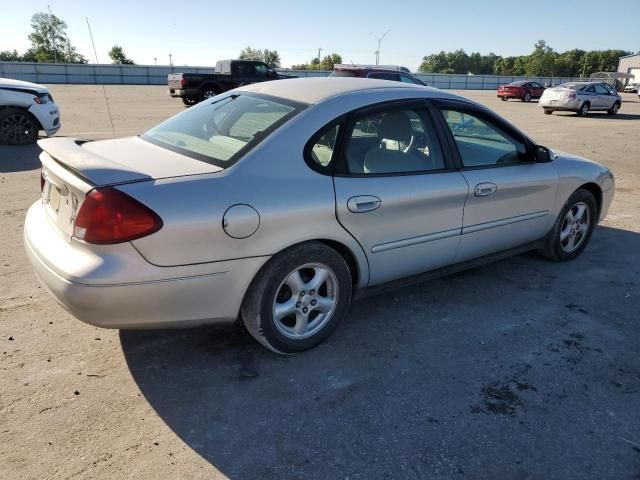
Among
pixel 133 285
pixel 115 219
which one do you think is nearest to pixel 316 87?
pixel 115 219

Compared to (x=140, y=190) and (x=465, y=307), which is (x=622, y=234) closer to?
(x=465, y=307)

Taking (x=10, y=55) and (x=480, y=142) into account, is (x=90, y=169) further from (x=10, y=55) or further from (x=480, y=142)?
(x=10, y=55)

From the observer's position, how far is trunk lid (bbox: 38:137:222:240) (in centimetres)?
262

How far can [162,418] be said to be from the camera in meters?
2.59

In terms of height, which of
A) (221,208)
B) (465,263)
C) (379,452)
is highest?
(221,208)

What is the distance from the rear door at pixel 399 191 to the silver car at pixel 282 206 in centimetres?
1

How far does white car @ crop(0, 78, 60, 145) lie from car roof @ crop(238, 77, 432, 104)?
790cm

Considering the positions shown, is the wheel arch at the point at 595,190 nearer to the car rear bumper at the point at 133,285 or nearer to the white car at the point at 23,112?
the car rear bumper at the point at 133,285

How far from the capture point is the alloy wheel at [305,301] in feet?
9.95

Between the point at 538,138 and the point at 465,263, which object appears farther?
the point at 538,138

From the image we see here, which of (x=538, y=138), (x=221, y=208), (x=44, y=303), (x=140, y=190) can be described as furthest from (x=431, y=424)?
(x=538, y=138)

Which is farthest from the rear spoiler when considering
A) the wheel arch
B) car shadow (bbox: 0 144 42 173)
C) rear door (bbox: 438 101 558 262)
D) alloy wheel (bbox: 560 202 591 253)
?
car shadow (bbox: 0 144 42 173)

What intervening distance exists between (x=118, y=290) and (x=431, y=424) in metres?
1.68

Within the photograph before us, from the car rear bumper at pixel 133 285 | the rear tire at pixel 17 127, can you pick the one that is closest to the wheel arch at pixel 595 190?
the car rear bumper at pixel 133 285
